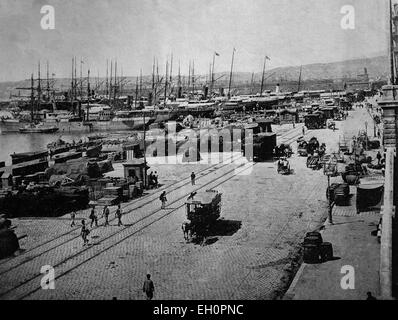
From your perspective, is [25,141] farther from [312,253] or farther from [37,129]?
[312,253]

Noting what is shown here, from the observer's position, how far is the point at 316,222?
2398cm

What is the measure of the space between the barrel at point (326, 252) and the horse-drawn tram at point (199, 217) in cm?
603

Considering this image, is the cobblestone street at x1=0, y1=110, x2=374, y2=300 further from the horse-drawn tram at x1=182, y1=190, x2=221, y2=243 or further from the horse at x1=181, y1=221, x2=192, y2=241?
the horse-drawn tram at x1=182, y1=190, x2=221, y2=243

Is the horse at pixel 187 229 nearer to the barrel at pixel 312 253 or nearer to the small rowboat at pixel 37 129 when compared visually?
the barrel at pixel 312 253

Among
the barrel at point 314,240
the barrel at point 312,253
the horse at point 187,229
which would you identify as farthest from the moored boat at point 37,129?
the barrel at point 312,253

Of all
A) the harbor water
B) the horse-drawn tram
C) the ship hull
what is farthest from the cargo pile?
the ship hull

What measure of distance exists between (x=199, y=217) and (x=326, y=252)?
21.7 ft

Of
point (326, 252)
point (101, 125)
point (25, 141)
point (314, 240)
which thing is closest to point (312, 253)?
point (314, 240)

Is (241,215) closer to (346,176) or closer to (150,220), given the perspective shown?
(150,220)

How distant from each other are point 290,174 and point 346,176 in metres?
6.31

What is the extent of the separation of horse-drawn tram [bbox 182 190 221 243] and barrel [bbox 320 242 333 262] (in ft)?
19.8

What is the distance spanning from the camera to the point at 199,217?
2178 centimetres

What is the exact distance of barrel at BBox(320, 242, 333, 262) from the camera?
18.1 metres

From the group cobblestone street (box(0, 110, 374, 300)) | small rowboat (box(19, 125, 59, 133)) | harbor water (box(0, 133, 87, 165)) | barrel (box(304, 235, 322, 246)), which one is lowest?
cobblestone street (box(0, 110, 374, 300))
